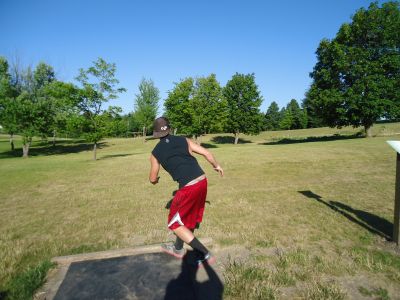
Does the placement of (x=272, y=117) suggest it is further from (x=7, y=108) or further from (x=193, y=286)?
(x=193, y=286)

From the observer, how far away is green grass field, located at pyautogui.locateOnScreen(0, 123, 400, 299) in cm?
393

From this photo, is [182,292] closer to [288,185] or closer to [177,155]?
[177,155]

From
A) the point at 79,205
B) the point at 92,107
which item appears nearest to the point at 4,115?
the point at 92,107

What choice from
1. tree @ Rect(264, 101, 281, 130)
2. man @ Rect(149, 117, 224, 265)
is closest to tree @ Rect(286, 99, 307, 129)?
Result: tree @ Rect(264, 101, 281, 130)

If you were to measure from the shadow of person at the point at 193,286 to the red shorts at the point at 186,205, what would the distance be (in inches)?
27.4

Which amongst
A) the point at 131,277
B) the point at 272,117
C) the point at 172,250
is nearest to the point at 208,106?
the point at 172,250

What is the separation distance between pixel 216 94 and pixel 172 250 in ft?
131

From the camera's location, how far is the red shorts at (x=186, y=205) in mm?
4188

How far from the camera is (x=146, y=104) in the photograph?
Answer: 175 ft

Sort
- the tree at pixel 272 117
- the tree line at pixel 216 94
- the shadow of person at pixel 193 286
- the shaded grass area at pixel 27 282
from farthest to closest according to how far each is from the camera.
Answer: the tree at pixel 272 117, the tree line at pixel 216 94, the shaded grass area at pixel 27 282, the shadow of person at pixel 193 286

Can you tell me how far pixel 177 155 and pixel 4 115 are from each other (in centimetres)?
3680

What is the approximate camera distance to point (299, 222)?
6.63m

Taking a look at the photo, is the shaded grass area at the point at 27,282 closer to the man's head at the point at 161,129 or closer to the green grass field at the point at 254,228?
the green grass field at the point at 254,228

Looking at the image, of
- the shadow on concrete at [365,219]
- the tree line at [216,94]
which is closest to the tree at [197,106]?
the tree line at [216,94]
